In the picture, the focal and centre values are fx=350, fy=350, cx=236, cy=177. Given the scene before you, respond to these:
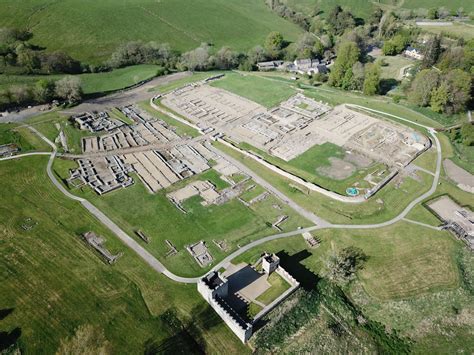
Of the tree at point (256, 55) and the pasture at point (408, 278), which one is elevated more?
the tree at point (256, 55)

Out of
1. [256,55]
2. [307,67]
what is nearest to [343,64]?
[307,67]

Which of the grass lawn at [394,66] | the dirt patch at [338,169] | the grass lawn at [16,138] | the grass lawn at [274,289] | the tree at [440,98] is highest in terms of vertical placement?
the tree at [440,98]

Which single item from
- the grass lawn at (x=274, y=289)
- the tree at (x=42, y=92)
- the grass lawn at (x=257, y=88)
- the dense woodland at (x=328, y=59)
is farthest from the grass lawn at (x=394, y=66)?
the tree at (x=42, y=92)

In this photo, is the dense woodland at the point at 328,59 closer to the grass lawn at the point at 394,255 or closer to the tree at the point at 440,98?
the tree at the point at 440,98

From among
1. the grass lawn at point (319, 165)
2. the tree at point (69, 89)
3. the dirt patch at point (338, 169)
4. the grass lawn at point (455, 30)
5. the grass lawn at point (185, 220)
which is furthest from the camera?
the grass lawn at point (455, 30)

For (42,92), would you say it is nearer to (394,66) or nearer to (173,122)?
(173,122)

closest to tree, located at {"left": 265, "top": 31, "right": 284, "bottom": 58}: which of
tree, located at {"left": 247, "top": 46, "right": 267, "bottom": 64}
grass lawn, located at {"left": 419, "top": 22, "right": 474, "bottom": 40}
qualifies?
tree, located at {"left": 247, "top": 46, "right": 267, "bottom": 64}

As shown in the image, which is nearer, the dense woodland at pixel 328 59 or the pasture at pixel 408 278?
the pasture at pixel 408 278

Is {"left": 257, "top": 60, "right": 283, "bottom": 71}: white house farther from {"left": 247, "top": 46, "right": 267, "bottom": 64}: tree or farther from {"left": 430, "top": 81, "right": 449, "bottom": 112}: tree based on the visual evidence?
{"left": 430, "top": 81, "right": 449, "bottom": 112}: tree
